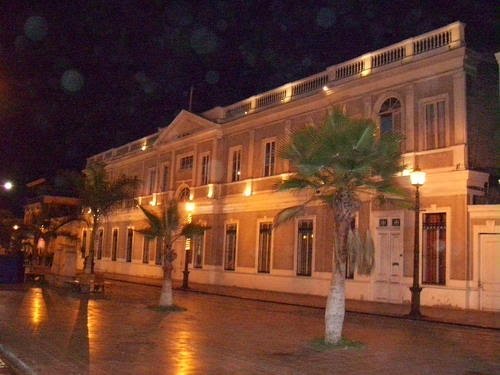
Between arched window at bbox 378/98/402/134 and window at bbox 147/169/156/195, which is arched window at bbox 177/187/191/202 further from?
arched window at bbox 378/98/402/134

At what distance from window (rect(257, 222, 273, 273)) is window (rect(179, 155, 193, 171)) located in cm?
877

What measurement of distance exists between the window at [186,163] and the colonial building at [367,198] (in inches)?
3.9

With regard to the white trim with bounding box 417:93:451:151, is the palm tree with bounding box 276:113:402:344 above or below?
below

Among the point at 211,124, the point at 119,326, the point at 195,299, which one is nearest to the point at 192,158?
the point at 211,124

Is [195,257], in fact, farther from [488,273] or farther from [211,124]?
[488,273]

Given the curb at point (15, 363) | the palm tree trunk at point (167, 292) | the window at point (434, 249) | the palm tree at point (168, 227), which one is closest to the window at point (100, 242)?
the palm tree at point (168, 227)

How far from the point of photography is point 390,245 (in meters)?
22.0

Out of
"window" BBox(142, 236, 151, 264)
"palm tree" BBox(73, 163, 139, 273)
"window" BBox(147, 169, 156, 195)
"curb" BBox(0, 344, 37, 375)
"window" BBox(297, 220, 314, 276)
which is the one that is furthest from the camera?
"window" BBox(147, 169, 156, 195)

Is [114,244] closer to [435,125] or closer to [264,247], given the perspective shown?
[264,247]

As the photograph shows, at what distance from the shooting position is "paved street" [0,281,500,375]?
878cm

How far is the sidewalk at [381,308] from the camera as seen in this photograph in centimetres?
1653

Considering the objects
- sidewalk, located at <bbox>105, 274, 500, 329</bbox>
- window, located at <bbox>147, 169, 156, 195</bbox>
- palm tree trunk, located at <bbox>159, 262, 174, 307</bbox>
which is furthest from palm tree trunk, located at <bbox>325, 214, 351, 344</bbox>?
window, located at <bbox>147, 169, 156, 195</bbox>

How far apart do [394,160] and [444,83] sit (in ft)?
35.2

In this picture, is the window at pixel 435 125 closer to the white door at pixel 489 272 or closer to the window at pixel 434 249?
the window at pixel 434 249
